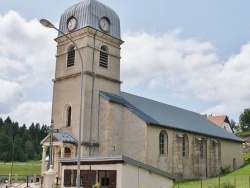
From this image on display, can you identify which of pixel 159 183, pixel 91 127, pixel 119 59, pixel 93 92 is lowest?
pixel 159 183

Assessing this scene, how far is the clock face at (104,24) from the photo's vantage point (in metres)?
35.6

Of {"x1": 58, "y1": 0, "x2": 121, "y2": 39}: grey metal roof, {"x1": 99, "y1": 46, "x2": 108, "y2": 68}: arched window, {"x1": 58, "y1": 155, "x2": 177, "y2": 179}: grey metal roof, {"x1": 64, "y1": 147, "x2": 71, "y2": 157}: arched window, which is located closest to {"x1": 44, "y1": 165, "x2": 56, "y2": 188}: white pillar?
{"x1": 58, "y1": 155, "x2": 177, "y2": 179}: grey metal roof

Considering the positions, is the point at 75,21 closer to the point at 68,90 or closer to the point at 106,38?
the point at 106,38

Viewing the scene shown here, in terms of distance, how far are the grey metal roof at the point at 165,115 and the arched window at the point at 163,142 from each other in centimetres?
100

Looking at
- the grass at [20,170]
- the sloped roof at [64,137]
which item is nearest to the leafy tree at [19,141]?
the grass at [20,170]

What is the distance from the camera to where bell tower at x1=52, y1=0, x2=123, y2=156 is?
3297cm

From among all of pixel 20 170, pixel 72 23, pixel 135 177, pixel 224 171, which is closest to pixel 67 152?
pixel 135 177

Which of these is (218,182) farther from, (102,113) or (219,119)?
(219,119)

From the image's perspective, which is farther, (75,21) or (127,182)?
(75,21)

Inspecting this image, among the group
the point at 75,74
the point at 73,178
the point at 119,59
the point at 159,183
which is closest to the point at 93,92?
the point at 75,74

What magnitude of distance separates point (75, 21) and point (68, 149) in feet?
41.3

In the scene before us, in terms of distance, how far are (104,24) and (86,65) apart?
522 cm

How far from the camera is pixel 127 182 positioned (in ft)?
78.3

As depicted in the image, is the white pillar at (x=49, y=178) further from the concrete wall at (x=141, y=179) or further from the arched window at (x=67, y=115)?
the arched window at (x=67, y=115)
